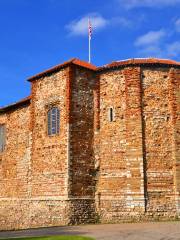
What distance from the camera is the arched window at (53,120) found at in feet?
64.7

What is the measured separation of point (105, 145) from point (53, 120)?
2975 millimetres

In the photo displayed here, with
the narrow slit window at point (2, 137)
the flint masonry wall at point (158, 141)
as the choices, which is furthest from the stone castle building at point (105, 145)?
the narrow slit window at point (2, 137)

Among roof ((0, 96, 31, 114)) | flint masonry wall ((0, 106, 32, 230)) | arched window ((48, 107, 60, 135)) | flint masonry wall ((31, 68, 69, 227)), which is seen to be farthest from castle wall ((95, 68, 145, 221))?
roof ((0, 96, 31, 114))

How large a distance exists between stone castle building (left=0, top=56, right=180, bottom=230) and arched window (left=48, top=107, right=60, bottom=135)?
0.17ft

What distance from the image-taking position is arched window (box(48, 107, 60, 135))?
19719mm

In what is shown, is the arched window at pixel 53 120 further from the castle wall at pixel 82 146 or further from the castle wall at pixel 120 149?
the castle wall at pixel 120 149

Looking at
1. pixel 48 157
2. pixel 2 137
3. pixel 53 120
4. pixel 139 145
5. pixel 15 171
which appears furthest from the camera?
pixel 2 137

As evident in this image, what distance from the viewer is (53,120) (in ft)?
65.7

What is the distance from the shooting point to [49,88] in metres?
20.4

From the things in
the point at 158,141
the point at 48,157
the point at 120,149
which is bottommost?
the point at 48,157

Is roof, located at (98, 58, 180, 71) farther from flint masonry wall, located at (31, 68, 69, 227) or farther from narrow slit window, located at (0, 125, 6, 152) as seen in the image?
narrow slit window, located at (0, 125, 6, 152)

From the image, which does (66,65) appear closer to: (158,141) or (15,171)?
(158,141)

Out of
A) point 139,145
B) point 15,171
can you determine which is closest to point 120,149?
point 139,145

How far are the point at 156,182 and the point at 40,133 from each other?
6480 millimetres
